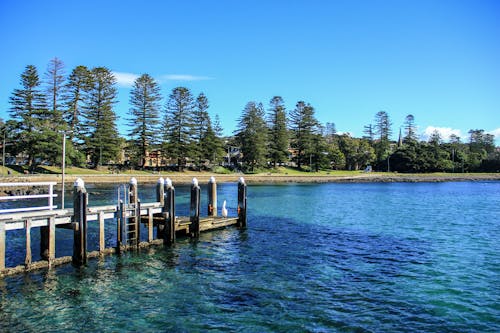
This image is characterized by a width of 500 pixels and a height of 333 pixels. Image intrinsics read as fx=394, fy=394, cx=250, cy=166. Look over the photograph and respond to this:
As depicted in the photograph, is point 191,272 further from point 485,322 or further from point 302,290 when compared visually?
point 485,322

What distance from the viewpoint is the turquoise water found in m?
10.1

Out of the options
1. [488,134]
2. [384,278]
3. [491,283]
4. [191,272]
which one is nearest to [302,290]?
[384,278]

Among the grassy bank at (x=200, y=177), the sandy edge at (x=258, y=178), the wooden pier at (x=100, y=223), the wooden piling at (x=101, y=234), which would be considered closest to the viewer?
the wooden pier at (x=100, y=223)

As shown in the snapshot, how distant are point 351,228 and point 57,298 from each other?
1822 centimetres

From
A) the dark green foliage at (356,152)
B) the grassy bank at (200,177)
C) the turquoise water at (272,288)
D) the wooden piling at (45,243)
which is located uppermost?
the dark green foliage at (356,152)

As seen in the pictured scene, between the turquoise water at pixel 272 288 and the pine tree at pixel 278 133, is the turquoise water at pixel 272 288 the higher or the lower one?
the lower one

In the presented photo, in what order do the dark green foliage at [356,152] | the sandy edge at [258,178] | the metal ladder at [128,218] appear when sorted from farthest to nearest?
the dark green foliage at [356,152], the sandy edge at [258,178], the metal ladder at [128,218]

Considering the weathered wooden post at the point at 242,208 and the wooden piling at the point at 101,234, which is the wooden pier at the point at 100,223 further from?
the weathered wooden post at the point at 242,208

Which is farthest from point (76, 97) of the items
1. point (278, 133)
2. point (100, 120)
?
point (278, 133)

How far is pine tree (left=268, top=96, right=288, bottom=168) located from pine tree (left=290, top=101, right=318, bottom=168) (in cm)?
553

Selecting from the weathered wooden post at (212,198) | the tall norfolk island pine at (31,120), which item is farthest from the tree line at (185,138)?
the weathered wooden post at (212,198)

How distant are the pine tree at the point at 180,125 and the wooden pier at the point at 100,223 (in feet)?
214

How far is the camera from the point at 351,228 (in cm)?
2509

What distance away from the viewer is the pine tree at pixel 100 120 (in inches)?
2943
